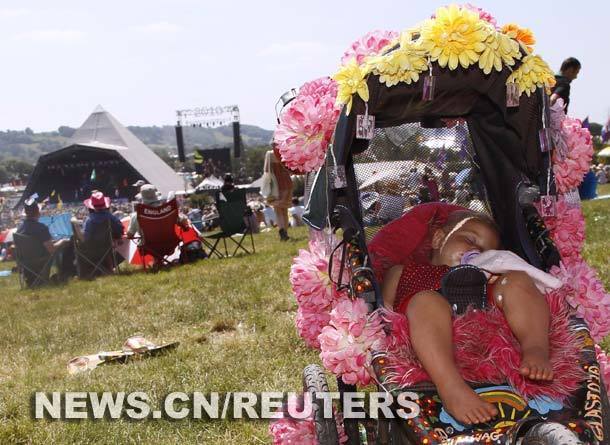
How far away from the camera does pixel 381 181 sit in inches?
161

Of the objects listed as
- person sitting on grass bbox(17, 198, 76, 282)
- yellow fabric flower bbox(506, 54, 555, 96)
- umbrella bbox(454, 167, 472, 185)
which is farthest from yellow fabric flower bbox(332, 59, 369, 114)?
person sitting on grass bbox(17, 198, 76, 282)

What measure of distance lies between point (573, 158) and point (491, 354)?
1.54 metres

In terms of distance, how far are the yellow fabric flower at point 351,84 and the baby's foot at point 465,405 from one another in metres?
1.32

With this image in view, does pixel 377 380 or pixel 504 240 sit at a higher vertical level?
pixel 504 240

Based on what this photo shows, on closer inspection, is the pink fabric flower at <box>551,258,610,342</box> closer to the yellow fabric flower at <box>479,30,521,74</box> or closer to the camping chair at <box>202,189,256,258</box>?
the yellow fabric flower at <box>479,30,521,74</box>

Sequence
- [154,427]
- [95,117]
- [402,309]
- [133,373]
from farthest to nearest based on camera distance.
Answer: [95,117] < [133,373] < [154,427] < [402,309]

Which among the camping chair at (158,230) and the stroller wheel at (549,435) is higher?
the stroller wheel at (549,435)

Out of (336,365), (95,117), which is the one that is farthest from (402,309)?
(95,117)

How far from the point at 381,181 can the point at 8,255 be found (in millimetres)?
18159

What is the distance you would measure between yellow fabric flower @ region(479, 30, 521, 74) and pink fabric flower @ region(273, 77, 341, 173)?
2.38 ft

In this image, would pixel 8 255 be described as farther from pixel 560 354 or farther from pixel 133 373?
pixel 560 354

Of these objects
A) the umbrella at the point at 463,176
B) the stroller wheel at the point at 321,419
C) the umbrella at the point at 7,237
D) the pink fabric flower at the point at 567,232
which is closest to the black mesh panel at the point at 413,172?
the umbrella at the point at 463,176

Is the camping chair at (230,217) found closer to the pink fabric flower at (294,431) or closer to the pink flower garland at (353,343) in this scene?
the pink fabric flower at (294,431)

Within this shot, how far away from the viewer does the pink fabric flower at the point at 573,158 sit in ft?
13.0
